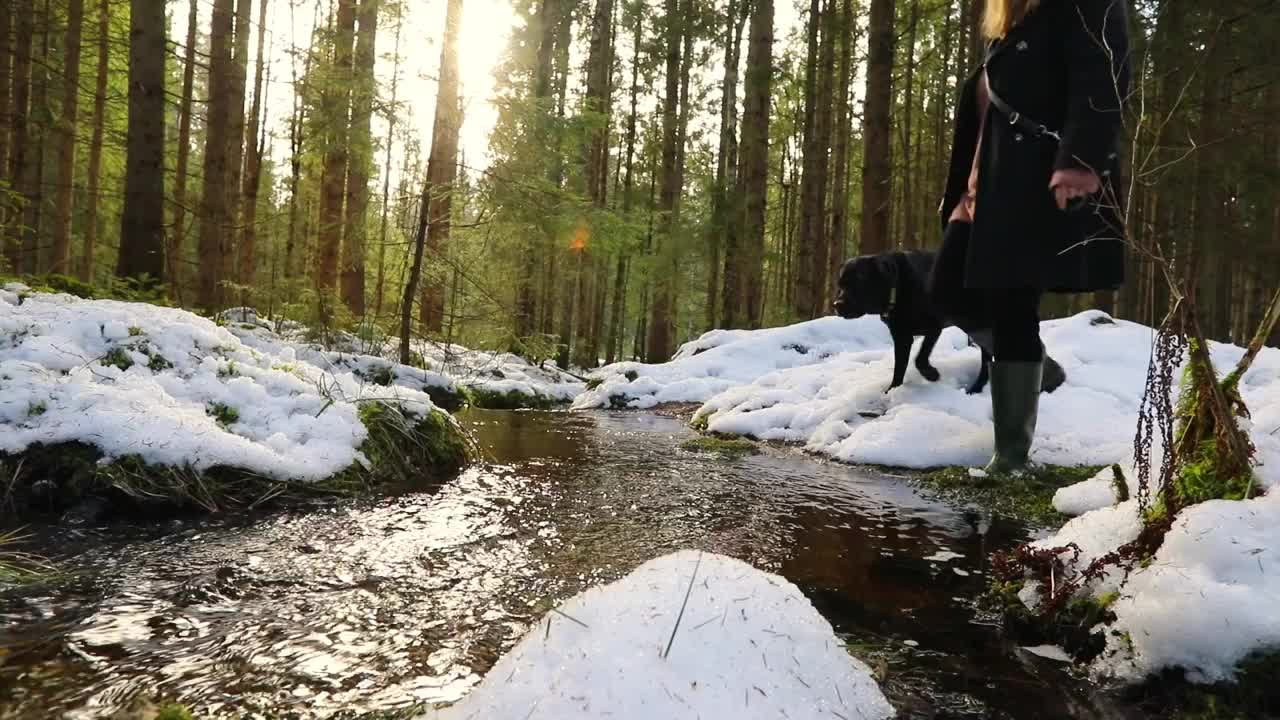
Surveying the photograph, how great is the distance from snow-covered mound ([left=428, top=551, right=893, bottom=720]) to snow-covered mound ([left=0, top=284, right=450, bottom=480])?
6.78 ft

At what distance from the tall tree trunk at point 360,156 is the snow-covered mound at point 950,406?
470cm

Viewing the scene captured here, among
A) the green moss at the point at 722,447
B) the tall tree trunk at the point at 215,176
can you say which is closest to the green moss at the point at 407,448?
the green moss at the point at 722,447

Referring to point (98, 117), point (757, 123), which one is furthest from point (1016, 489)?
point (98, 117)

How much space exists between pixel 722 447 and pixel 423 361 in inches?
155

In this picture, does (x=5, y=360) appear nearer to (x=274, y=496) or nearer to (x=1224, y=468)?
(x=274, y=496)

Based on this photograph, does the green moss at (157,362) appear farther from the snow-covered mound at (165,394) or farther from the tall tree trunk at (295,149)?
the tall tree trunk at (295,149)

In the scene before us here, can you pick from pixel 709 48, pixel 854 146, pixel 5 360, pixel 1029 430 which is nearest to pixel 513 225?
pixel 5 360

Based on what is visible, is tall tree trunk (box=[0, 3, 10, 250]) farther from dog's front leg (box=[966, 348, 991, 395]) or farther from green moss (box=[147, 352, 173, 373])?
dog's front leg (box=[966, 348, 991, 395])

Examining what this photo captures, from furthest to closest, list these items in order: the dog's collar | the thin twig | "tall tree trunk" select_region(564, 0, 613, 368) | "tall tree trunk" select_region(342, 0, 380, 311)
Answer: "tall tree trunk" select_region(564, 0, 613, 368)
"tall tree trunk" select_region(342, 0, 380, 311)
the dog's collar
the thin twig

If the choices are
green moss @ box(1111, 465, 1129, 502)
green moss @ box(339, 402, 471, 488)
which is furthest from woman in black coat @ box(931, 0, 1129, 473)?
green moss @ box(339, 402, 471, 488)

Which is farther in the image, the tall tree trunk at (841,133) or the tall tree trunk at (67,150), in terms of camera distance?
the tall tree trunk at (841,133)

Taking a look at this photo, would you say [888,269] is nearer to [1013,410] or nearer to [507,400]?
[1013,410]

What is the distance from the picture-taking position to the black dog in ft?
17.1

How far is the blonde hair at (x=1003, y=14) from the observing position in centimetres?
302
